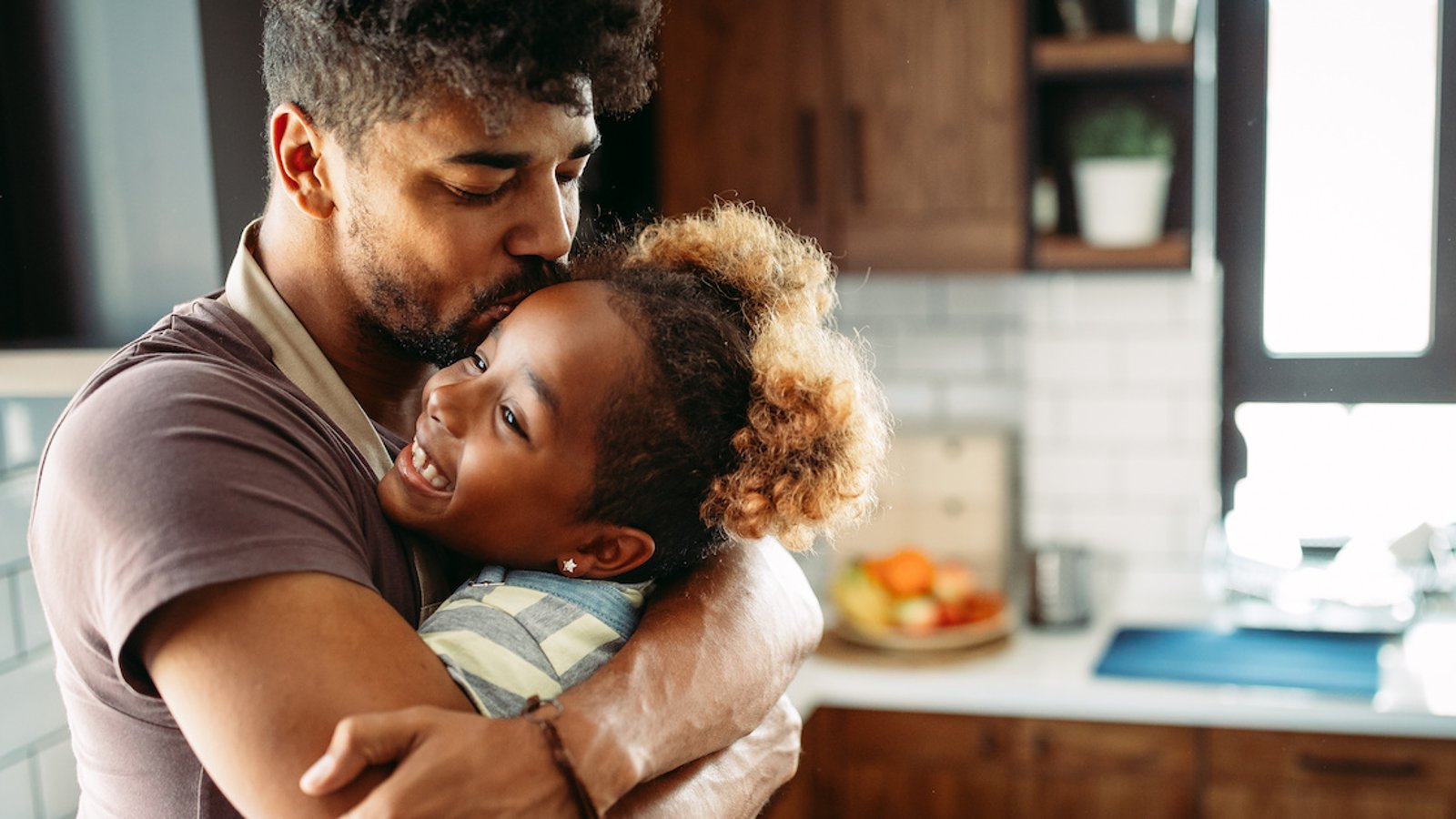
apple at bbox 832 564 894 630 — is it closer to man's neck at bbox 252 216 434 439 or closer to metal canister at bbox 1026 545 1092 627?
metal canister at bbox 1026 545 1092 627

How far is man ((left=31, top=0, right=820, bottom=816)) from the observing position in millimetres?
880

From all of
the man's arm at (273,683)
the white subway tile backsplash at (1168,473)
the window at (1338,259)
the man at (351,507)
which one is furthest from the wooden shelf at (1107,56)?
the man's arm at (273,683)

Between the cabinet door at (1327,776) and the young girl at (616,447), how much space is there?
1.66 m

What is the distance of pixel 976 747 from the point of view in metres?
2.77

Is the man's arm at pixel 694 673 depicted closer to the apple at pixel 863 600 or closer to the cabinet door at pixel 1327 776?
the cabinet door at pixel 1327 776

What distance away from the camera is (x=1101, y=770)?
2691 millimetres

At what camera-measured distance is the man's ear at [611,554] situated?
1.22 m

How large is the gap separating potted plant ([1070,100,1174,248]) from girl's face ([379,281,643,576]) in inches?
76.0

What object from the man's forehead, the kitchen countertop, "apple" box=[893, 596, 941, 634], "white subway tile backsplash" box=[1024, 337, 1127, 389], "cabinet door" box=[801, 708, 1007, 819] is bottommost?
"cabinet door" box=[801, 708, 1007, 819]

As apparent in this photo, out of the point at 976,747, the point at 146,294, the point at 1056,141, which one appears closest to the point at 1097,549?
the point at 976,747

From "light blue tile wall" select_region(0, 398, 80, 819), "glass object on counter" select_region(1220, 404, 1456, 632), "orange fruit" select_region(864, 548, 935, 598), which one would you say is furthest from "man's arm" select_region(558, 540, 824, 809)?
"glass object on counter" select_region(1220, 404, 1456, 632)

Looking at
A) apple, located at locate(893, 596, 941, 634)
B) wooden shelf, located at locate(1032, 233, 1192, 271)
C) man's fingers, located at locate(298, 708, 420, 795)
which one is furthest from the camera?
apple, located at locate(893, 596, 941, 634)

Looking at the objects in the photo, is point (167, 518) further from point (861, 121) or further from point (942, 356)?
point (942, 356)

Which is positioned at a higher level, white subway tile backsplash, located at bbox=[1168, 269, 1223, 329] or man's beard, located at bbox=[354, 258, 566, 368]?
man's beard, located at bbox=[354, 258, 566, 368]
